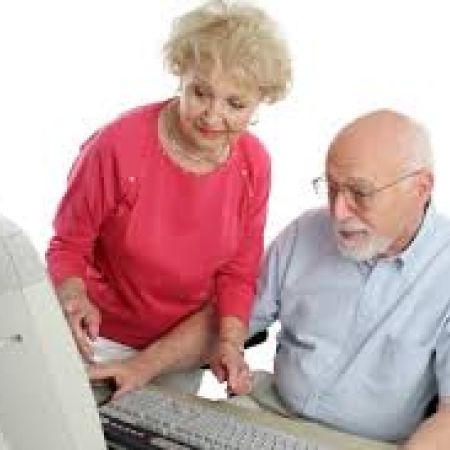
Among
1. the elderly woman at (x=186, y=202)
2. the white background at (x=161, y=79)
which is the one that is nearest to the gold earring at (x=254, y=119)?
the elderly woman at (x=186, y=202)

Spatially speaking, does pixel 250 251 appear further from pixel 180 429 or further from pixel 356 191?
pixel 180 429

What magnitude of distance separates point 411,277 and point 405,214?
0.12m

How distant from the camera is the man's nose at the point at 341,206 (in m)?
1.48

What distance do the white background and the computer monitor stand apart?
1.68 meters

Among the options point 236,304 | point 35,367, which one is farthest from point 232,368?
point 35,367

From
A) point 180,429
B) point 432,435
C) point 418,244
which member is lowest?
point 432,435

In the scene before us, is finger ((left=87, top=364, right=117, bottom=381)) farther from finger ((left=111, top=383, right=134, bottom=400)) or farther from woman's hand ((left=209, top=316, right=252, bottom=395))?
woman's hand ((left=209, top=316, right=252, bottom=395))

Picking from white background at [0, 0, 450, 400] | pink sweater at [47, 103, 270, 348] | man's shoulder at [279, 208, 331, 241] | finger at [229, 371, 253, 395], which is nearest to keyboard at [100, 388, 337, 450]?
finger at [229, 371, 253, 395]

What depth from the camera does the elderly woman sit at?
155 cm

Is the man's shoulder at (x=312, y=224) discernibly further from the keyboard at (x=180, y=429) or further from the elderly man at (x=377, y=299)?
the keyboard at (x=180, y=429)

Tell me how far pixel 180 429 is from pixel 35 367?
47 centimetres

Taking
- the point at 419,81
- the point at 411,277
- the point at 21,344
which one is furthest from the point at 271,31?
the point at 419,81

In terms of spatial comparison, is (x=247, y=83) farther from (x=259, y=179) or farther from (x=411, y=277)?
(x=411, y=277)

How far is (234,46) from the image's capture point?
1.53 m
